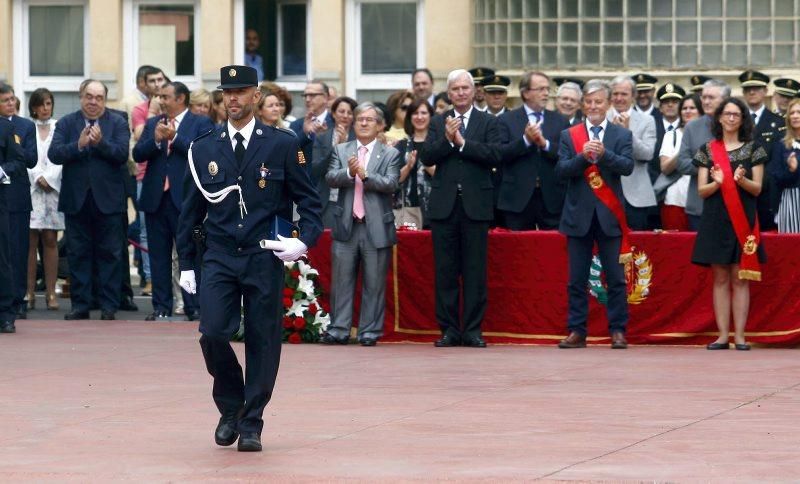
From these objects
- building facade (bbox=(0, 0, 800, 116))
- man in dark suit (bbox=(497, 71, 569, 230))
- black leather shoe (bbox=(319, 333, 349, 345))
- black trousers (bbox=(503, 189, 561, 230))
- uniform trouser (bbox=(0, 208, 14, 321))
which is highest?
building facade (bbox=(0, 0, 800, 116))

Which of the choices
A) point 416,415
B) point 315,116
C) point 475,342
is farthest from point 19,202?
point 416,415

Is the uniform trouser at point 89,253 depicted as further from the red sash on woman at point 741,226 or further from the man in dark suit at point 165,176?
the red sash on woman at point 741,226

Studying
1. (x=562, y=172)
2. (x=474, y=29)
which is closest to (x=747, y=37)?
(x=474, y=29)

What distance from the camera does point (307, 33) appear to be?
23.9m

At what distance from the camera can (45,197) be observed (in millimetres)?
18734

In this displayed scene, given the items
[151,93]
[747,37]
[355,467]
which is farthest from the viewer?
[747,37]

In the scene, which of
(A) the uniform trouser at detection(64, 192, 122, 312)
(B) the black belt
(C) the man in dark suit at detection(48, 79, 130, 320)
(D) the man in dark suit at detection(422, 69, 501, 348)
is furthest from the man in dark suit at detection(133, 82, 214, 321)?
(B) the black belt

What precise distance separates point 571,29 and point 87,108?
6.89 meters

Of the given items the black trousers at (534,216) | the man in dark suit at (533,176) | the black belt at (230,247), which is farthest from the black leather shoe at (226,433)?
the black trousers at (534,216)

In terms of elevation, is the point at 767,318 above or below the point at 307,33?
below

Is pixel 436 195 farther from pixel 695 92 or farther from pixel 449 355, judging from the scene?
pixel 695 92

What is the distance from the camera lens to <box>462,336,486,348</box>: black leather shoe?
15352 mm

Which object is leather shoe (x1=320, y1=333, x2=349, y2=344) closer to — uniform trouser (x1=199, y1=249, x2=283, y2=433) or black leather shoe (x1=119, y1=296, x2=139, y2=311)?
black leather shoe (x1=119, y1=296, x2=139, y2=311)

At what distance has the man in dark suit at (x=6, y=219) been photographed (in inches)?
645
